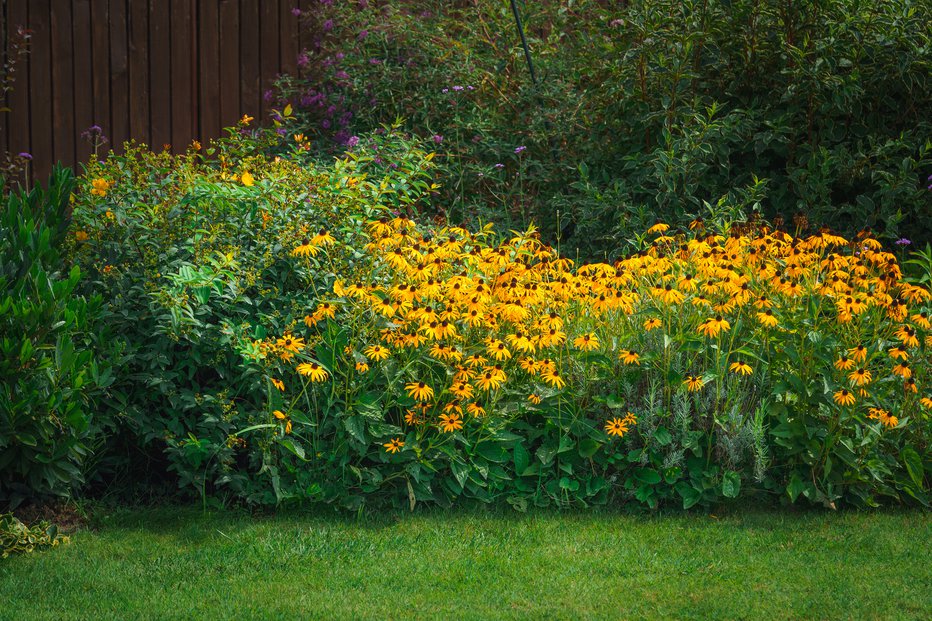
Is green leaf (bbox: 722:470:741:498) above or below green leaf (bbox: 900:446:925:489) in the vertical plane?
below

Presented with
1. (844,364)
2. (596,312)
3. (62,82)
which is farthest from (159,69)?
(844,364)

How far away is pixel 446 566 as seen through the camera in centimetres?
367

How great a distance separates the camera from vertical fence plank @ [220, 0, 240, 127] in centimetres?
773

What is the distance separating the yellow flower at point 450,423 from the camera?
163 inches

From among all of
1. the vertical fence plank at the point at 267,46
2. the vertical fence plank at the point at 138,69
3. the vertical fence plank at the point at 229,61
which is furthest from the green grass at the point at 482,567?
the vertical fence plank at the point at 267,46

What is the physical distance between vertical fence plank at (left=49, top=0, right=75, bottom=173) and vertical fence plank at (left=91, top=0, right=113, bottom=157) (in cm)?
16

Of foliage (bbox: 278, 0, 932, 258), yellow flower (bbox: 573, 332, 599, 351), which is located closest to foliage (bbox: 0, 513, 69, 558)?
yellow flower (bbox: 573, 332, 599, 351)

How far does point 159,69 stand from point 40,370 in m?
4.24

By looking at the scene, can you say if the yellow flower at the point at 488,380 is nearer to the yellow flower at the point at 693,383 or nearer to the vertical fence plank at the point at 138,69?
the yellow flower at the point at 693,383

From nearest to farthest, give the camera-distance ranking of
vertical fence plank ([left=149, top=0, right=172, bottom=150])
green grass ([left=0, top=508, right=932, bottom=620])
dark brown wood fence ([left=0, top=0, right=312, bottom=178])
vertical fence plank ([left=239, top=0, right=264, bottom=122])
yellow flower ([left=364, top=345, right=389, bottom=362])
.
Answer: green grass ([left=0, top=508, right=932, bottom=620])
yellow flower ([left=364, top=345, right=389, bottom=362])
dark brown wood fence ([left=0, top=0, right=312, bottom=178])
vertical fence plank ([left=149, top=0, right=172, bottom=150])
vertical fence plank ([left=239, top=0, right=264, bottom=122])

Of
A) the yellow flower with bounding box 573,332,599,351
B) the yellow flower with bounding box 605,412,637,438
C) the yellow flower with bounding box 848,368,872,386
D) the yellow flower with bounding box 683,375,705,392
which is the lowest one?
the yellow flower with bounding box 605,412,637,438

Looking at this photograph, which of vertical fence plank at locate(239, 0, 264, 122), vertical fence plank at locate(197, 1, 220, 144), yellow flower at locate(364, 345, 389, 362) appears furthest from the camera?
vertical fence plank at locate(239, 0, 264, 122)

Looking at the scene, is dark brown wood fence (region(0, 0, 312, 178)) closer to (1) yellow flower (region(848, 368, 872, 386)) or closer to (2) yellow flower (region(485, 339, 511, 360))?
(2) yellow flower (region(485, 339, 511, 360))

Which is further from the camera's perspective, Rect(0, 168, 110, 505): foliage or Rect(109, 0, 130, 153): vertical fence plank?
Rect(109, 0, 130, 153): vertical fence plank
